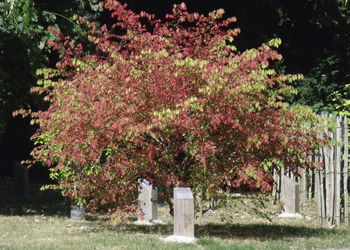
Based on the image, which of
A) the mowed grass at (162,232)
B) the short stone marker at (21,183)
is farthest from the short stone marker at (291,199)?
the short stone marker at (21,183)

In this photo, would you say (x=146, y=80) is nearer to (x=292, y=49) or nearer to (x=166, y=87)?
(x=166, y=87)

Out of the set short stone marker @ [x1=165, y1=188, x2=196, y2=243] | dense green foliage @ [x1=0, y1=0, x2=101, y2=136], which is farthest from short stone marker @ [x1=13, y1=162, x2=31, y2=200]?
short stone marker @ [x1=165, y1=188, x2=196, y2=243]

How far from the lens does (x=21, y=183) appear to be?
20.3m

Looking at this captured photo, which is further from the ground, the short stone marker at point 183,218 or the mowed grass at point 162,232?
the short stone marker at point 183,218

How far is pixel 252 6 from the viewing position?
2234 cm

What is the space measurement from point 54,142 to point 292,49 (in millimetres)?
11996

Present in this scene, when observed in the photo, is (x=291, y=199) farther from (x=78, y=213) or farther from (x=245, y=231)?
(x=78, y=213)

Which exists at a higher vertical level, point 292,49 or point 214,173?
point 292,49

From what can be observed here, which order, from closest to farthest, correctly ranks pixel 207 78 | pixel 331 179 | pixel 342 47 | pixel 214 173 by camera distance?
1. pixel 207 78
2. pixel 214 173
3. pixel 331 179
4. pixel 342 47

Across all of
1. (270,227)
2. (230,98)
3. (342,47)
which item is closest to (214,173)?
(230,98)

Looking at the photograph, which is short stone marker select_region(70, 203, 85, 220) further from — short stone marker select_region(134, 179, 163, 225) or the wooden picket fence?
the wooden picket fence

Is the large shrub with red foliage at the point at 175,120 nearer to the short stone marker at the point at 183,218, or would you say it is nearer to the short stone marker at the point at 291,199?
the short stone marker at the point at 183,218

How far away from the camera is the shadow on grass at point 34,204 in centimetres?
1662

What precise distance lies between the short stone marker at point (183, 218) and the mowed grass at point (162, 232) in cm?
20
